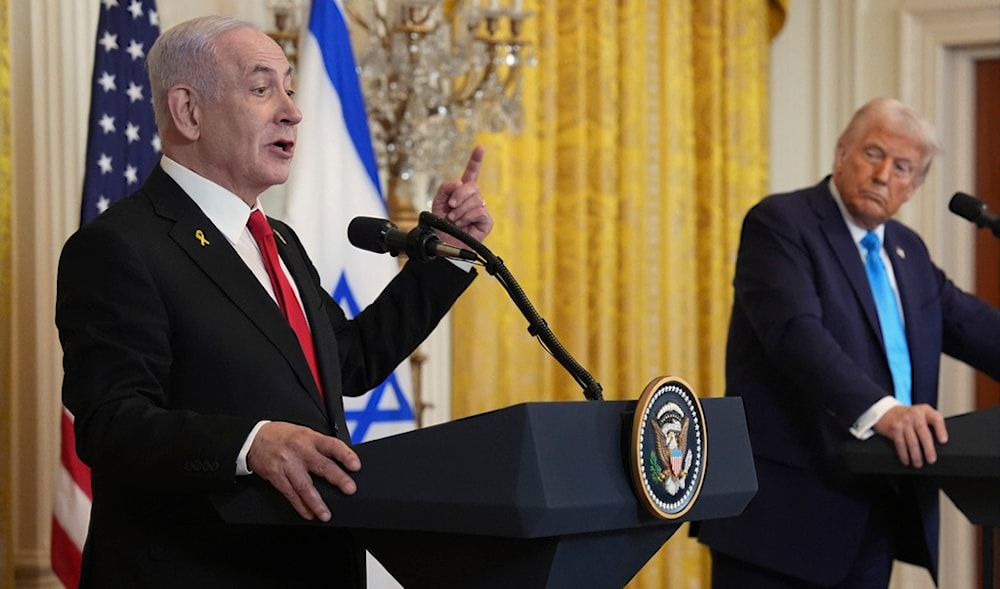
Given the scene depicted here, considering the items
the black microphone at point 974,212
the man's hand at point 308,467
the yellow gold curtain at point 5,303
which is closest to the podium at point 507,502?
the man's hand at point 308,467

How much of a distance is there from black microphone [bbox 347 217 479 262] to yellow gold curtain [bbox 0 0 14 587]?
1182mm

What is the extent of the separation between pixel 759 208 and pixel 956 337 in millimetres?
676

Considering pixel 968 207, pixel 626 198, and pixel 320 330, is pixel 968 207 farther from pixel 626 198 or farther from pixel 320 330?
pixel 626 198

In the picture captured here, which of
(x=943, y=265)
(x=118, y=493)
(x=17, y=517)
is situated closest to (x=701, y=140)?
(x=943, y=265)

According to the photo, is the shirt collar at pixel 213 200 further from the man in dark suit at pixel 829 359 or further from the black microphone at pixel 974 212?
the black microphone at pixel 974 212

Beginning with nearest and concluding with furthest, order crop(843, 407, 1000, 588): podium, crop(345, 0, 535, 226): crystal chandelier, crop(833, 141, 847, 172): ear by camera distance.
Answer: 1. crop(843, 407, 1000, 588): podium
2. crop(833, 141, 847, 172): ear
3. crop(345, 0, 535, 226): crystal chandelier

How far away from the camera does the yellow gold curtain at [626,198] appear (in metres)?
4.93

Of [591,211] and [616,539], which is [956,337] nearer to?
[591,211]

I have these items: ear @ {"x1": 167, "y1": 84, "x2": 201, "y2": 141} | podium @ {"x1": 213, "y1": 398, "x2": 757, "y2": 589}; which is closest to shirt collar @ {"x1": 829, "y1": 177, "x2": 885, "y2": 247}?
podium @ {"x1": 213, "y1": 398, "x2": 757, "y2": 589}

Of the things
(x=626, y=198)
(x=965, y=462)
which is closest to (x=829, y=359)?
(x=965, y=462)

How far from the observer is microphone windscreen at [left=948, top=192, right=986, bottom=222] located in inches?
125

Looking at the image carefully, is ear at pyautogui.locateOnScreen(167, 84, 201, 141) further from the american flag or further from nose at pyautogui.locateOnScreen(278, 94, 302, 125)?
the american flag

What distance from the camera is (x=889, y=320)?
3.56 metres

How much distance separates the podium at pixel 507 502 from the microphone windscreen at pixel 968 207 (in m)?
1.55
